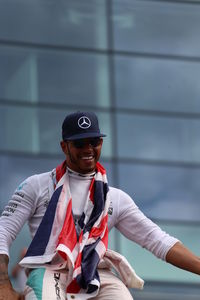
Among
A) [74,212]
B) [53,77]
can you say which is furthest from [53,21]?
[74,212]

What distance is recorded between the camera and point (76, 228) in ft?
22.1

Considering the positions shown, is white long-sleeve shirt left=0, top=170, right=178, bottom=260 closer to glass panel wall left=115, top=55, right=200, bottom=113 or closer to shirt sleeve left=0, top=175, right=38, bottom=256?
shirt sleeve left=0, top=175, right=38, bottom=256

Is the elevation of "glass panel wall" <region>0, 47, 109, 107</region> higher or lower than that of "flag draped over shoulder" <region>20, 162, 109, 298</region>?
higher

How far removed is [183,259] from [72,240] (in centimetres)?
67

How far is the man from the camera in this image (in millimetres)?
6590

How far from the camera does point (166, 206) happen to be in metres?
18.9

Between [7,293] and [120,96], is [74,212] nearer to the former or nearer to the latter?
[7,293]

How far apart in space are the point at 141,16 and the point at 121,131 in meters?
1.96

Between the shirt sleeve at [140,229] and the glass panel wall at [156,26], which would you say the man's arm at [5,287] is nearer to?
the shirt sleeve at [140,229]

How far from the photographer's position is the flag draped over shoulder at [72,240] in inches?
259

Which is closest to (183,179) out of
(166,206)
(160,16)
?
(166,206)

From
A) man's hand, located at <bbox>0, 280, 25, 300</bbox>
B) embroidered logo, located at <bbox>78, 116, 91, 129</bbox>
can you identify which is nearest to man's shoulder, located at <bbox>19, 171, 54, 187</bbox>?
embroidered logo, located at <bbox>78, 116, 91, 129</bbox>

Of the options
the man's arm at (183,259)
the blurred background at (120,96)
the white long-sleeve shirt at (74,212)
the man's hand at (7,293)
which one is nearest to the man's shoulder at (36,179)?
the white long-sleeve shirt at (74,212)

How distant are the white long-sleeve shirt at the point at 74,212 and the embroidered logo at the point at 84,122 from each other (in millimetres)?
326
